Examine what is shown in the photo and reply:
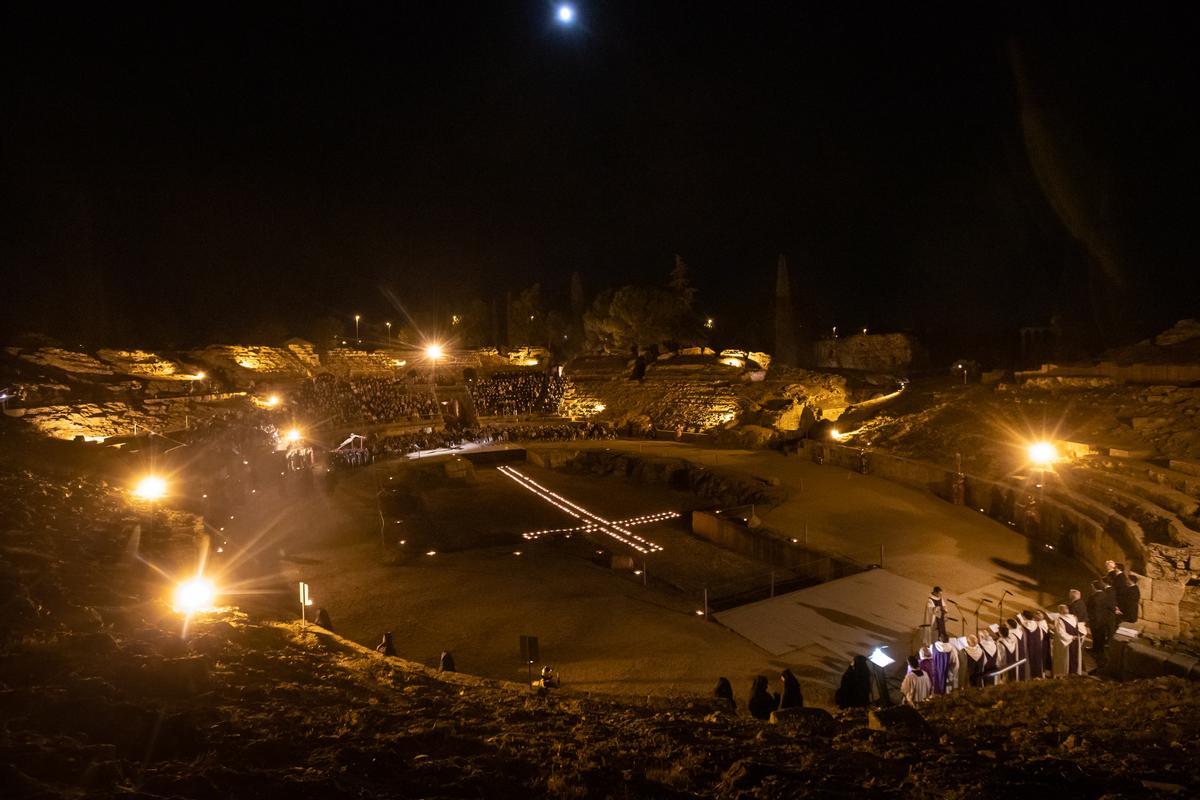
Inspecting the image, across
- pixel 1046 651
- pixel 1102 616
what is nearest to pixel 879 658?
pixel 1046 651

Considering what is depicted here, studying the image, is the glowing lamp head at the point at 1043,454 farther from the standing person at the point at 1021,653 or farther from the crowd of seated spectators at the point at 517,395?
the crowd of seated spectators at the point at 517,395

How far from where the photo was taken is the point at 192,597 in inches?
296

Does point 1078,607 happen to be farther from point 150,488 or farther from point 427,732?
point 150,488

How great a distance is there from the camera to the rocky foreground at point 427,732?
12.4 ft

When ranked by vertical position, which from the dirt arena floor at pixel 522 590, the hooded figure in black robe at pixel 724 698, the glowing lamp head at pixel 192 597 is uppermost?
the glowing lamp head at pixel 192 597

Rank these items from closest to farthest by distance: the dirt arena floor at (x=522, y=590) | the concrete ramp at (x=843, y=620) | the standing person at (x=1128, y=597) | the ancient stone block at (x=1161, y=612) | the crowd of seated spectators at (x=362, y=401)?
the ancient stone block at (x=1161, y=612) → the standing person at (x=1128, y=597) → the concrete ramp at (x=843, y=620) → the dirt arena floor at (x=522, y=590) → the crowd of seated spectators at (x=362, y=401)

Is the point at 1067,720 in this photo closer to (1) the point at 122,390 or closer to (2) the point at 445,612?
(2) the point at 445,612

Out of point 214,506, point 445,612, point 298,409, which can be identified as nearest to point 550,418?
point 298,409

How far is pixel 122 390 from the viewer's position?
22109 millimetres

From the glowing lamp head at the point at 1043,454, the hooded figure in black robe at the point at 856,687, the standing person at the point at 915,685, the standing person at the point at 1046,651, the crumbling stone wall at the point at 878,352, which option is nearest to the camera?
the standing person at the point at 915,685

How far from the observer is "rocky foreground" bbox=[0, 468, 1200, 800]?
3.78m

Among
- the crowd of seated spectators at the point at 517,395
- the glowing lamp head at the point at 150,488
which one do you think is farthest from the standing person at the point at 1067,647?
the crowd of seated spectators at the point at 517,395

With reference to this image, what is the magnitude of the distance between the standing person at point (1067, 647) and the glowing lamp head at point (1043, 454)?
27.5 feet

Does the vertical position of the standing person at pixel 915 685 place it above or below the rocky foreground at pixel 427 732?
below
